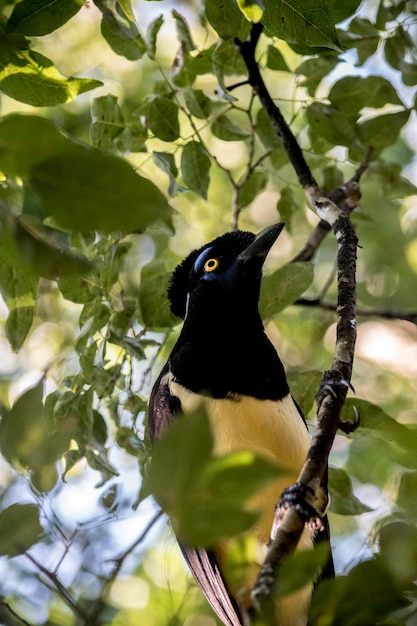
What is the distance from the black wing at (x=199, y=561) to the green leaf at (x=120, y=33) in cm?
132

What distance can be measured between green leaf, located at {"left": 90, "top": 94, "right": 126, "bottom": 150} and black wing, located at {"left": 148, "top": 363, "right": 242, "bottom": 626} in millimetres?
989

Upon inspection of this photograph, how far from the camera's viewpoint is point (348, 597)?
1.45 metres

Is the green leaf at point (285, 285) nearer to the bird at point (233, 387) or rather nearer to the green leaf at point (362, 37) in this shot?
the bird at point (233, 387)

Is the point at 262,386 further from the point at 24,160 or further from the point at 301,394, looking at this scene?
the point at 24,160

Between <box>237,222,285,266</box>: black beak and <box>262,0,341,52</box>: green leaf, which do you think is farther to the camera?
<box>237,222,285,266</box>: black beak

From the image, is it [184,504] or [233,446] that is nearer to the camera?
[184,504]

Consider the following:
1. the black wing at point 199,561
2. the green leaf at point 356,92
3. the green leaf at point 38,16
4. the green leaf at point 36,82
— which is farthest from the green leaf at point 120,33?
the black wing at point 199,561

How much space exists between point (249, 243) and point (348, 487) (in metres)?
1.08

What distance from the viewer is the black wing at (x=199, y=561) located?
2967 mm

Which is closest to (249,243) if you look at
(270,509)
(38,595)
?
(270,509)

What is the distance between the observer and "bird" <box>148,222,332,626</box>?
3.08m

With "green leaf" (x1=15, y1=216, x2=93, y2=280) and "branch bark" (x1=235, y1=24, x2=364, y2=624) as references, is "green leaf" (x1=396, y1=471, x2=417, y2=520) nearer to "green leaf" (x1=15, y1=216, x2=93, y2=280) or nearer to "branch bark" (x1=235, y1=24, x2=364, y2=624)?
Result: "branch bark" (x1=235, y1=24, x2=364, y2=624)

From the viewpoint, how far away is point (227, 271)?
349 centimetres

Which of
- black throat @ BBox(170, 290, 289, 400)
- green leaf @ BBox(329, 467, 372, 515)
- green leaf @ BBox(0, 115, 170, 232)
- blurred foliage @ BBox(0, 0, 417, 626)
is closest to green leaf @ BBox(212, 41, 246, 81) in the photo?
blurred foliage @ BBox(0, 0, 417, 626)
